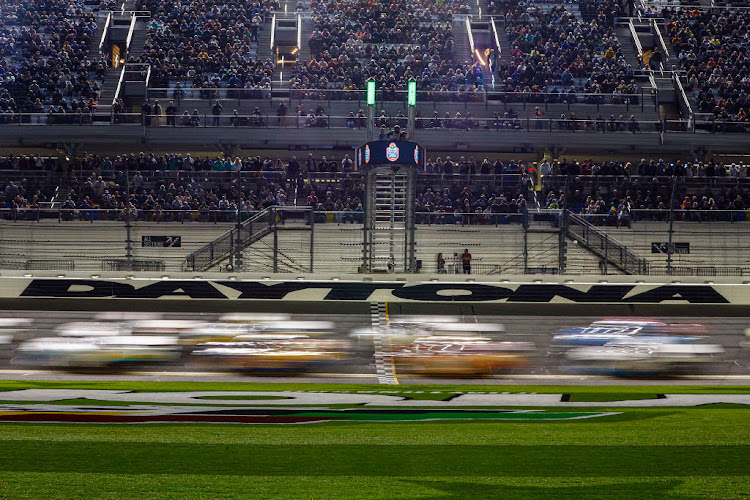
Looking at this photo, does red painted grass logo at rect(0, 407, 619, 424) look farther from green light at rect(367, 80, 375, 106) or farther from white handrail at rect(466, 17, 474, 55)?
white handrail at rect(466, 17, 474, 55)

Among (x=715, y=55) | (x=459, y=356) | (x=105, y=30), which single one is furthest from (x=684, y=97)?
(x=105, y=30)

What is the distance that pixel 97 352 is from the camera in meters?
13.3

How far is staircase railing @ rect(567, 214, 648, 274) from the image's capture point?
17797 mm

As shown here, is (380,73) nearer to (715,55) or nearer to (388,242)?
(715,55)

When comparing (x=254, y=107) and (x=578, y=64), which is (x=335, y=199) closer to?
(x=254, y=107)

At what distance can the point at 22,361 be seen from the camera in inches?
529

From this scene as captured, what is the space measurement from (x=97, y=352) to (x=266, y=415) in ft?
16.3

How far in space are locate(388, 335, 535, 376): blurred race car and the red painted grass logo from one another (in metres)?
3.49

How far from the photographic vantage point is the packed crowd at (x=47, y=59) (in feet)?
98.4

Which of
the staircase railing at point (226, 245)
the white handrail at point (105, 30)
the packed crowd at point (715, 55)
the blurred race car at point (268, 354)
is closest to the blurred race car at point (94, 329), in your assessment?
the blurred race car at point (268, 354)

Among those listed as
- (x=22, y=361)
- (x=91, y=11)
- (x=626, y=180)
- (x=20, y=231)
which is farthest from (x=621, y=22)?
(x=22, y=361)

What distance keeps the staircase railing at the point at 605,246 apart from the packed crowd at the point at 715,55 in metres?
13.8

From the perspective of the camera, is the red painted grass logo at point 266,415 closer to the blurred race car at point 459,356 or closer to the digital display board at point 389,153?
the blurred race car at point 459,356

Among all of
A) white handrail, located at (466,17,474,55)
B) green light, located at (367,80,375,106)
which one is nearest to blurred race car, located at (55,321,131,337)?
green light, located at (367,80,375,106)
